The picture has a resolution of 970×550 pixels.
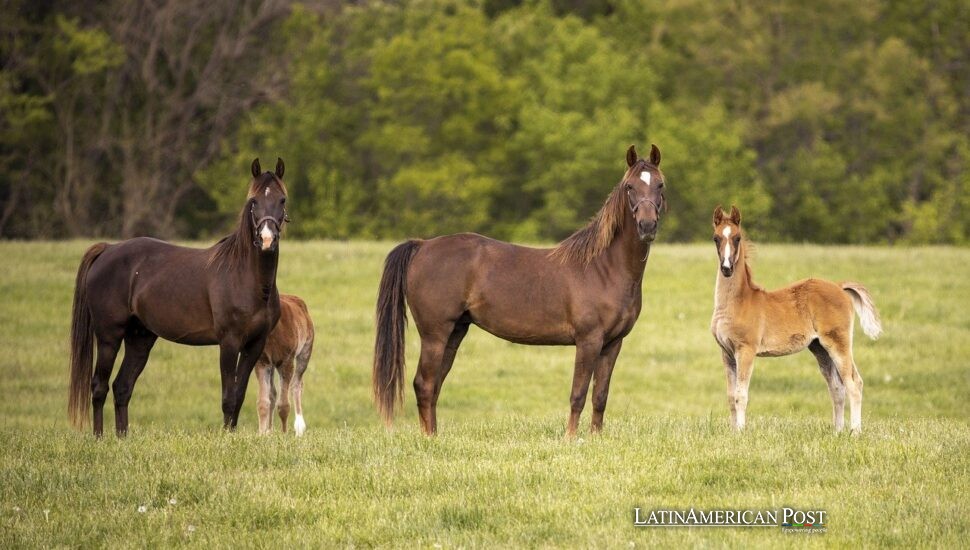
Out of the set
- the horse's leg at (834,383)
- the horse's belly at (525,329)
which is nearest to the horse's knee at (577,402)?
the horse's belly at (525,329)

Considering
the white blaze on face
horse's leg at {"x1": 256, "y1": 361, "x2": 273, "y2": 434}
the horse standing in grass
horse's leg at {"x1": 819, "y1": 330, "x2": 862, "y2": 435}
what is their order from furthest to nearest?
horse's leg at {"x1": 256, "y1": 361, "x2": 273, "y2": 434} < horse's leg at {"x1": 819, "y1": 330, "x2": 862, "y2": 435} < the horse standing in grass < the white blaze on face

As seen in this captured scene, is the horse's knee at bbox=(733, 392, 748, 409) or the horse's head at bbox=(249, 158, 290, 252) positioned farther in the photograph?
the horse's knee at bbox=(733, 392, 748, 409)

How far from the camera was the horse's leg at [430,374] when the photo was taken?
10.9 metres

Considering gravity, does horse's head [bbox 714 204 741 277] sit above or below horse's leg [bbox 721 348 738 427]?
above

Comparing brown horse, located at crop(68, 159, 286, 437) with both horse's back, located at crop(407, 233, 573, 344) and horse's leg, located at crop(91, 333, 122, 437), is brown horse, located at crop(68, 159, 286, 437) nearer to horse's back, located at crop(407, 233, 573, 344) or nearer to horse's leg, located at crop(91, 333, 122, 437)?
horse's leg, located at crop(91, 333, 122, 437)

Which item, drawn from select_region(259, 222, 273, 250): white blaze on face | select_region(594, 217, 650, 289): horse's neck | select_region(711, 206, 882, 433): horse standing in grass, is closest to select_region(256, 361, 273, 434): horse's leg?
select_region(259, 222, 273, 250): white blaze on face

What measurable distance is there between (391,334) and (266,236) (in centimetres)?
164

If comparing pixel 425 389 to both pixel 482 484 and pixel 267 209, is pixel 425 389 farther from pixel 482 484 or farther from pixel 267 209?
pixel 482 484

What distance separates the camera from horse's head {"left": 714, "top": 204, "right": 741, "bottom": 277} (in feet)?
34.9

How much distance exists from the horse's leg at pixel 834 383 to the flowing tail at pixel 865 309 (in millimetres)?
499

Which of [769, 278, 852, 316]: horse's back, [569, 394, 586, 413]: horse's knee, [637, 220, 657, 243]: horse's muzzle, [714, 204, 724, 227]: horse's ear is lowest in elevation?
[569, 394, 586, 413]: horse's knee

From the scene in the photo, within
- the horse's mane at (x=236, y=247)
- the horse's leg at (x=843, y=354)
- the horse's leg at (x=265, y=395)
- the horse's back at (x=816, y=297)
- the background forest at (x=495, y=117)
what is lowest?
the horse's leg at (x=265, y=395)

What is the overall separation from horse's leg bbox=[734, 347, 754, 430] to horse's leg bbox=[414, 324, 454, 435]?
9.02 feet

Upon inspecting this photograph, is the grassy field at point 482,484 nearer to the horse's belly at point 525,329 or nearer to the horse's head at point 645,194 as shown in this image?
the horse's belly at point 525,329
